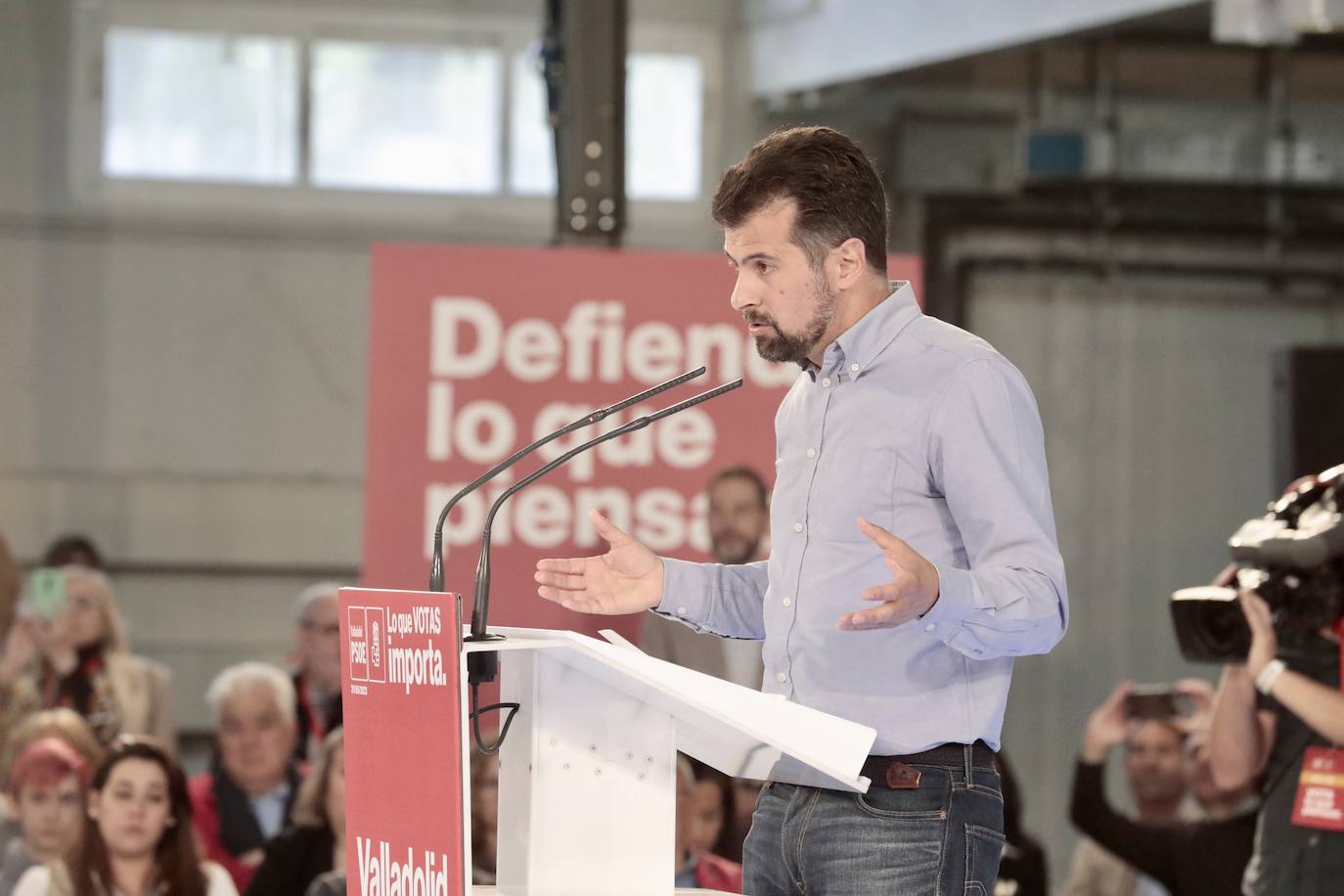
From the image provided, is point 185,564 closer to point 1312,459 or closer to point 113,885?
point 113,885

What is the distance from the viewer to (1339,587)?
327 cm

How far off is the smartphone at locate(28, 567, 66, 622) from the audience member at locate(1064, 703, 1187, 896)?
3043 millimetres

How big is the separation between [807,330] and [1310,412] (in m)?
3.75

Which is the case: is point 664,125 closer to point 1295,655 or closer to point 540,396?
point 540,396

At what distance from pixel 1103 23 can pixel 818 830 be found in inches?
189

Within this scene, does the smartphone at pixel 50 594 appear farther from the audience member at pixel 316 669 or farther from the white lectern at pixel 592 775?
the white lectern at pixel 592 775

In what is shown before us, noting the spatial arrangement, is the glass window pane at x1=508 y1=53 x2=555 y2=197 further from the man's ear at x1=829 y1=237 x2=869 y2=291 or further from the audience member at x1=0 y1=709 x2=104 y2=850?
the man's ear at x1=829 y1=237 x2=869 y2=291

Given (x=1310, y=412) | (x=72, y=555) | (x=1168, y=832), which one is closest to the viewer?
(x=1168, y=832)

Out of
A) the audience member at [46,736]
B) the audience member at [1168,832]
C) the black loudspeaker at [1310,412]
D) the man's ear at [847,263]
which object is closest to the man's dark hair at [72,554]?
the audience member at [46,736]

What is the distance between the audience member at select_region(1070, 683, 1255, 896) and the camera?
13.3 ft

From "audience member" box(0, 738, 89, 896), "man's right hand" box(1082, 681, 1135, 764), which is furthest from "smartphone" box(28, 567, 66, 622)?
"man's right hand" box(1082, 681, 1135, 764)

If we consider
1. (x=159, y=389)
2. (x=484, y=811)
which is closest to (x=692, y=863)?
(x=484, y=811)

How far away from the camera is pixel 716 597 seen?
1867 millimetres

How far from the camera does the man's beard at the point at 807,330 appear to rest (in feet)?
5.78
